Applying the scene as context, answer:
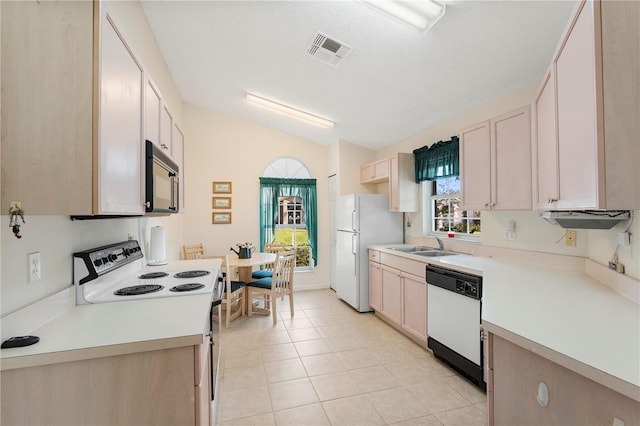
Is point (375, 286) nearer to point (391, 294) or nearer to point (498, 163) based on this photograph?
point (391, 294)

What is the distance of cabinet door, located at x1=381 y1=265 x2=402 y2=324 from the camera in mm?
3404

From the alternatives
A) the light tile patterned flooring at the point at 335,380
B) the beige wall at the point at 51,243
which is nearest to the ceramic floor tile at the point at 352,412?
the light tile patterned flooring at the point at 335,380

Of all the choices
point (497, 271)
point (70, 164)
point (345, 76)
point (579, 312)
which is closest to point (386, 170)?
point (345, 76)

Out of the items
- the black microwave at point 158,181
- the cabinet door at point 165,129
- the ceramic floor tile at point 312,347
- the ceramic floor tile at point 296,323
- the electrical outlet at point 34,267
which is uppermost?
the cabinet door at point 165,129

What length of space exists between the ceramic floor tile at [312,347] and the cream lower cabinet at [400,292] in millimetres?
915

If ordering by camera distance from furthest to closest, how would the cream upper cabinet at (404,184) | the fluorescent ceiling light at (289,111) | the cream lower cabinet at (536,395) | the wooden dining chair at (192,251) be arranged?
the wooden dining chair at (192,251) < the fluorescent ceiling light at (289,111) < the cream upper cabinet at (404,184) < the cream lower cabinet at (536,395)

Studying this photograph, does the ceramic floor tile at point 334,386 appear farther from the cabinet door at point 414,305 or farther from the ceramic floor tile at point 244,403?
the cabinet door at point 414,305

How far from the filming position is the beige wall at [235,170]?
4930 mm

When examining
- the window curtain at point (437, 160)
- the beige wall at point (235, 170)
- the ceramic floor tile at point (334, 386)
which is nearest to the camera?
the ceramic floor tile at point (334, 386)

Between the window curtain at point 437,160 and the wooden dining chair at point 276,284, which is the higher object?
the window curtain at point 437,160

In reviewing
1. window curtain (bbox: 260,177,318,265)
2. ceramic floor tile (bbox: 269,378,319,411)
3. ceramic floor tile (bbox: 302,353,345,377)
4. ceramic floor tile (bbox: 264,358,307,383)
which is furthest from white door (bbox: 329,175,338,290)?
ceramic floor tile (bbox: 269,378,319,411)

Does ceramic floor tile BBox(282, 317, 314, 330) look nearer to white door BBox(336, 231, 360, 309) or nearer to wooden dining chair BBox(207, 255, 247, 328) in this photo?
wooden dining chair BBox(207, 255, 247, 328)

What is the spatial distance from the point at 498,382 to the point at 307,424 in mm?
1281

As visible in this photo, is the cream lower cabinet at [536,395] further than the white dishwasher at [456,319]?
No
